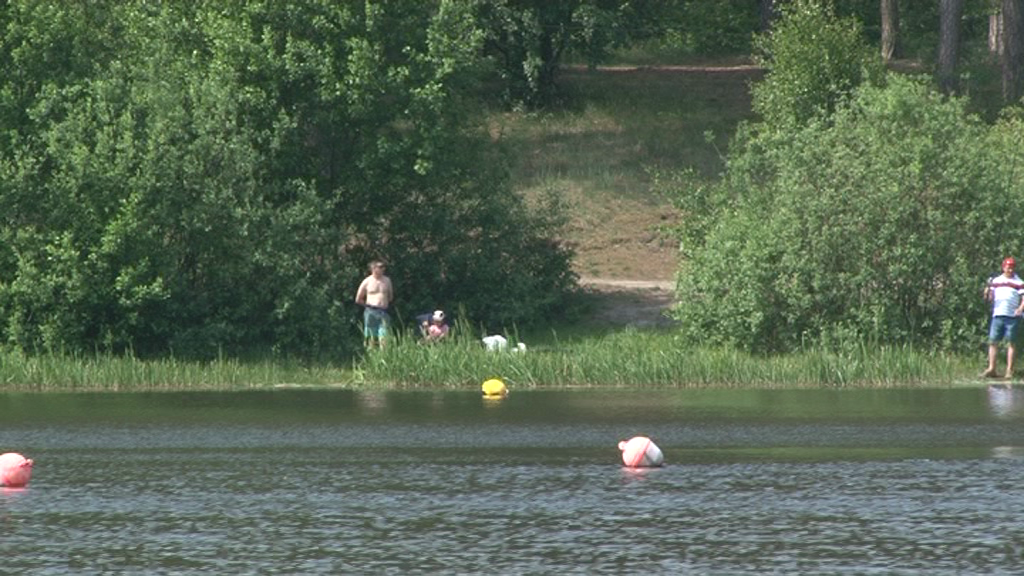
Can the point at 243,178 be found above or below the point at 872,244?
above

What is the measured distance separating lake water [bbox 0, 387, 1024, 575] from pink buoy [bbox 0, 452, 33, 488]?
10 cm

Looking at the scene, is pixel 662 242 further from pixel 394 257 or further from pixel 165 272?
pixel 165 272

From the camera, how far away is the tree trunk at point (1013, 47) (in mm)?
47094

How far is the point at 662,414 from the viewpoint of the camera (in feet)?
81.6

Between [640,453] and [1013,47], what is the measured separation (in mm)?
30446

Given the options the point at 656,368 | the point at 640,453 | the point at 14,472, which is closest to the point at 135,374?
the point at 656,368

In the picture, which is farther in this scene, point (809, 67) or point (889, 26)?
point (889, 26)

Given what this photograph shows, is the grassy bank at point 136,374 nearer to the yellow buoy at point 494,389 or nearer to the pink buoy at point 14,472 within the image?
the yellow buoy at point 494,389

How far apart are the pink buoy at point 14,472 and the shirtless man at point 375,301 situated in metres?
11.4

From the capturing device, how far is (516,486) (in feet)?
61.9

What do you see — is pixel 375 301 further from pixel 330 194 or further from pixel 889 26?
pixel 889 26

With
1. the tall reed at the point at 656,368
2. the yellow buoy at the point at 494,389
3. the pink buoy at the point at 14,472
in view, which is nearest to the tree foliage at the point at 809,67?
the tall reed at the point at 656,368

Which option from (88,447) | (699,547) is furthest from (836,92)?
(699,547)

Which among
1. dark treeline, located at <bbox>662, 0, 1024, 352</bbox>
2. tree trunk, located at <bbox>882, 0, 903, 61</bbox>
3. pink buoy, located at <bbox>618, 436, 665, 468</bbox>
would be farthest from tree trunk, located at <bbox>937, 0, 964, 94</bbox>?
pink buoy, located at <bbox>618, 436, 665, 468</bbox>
